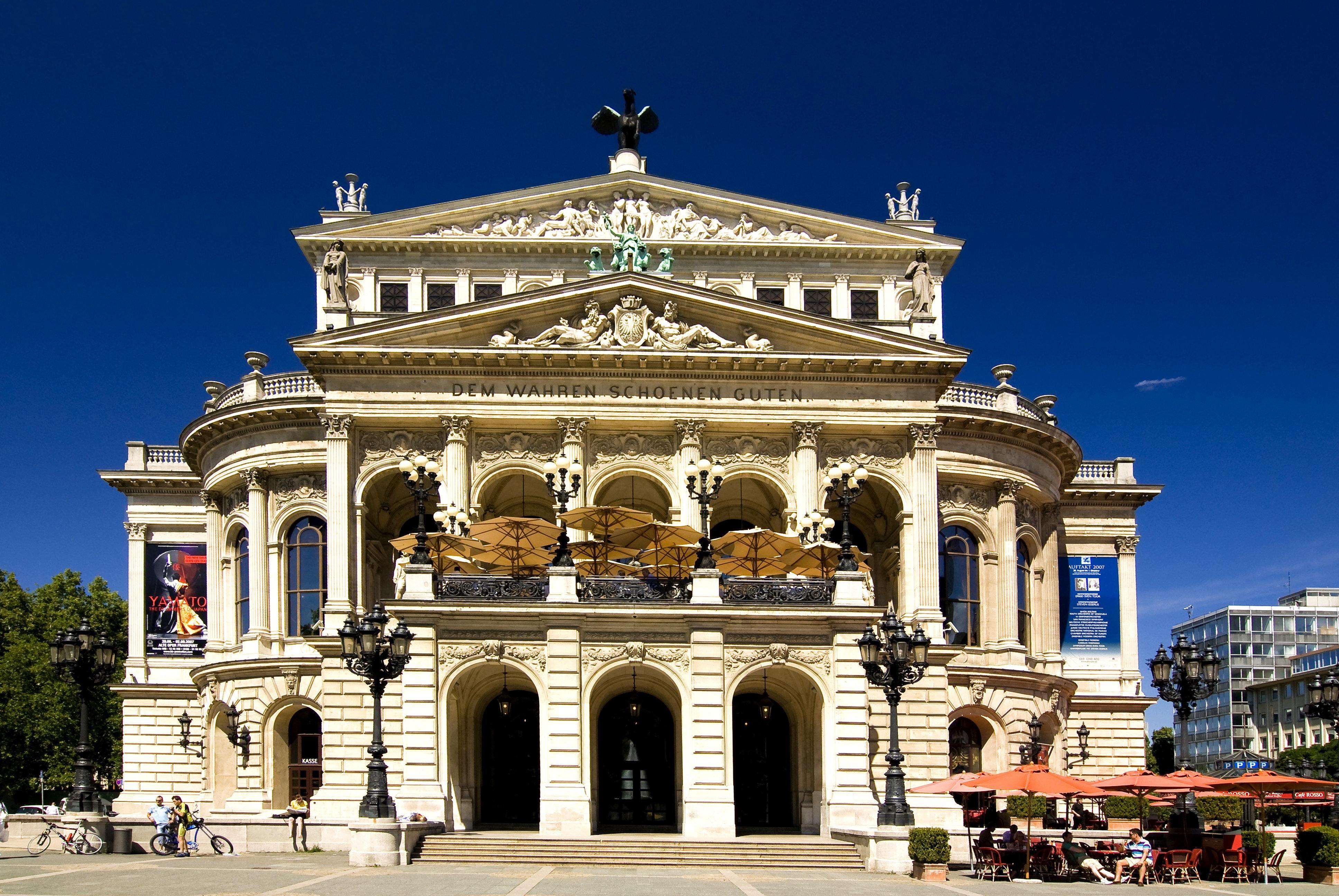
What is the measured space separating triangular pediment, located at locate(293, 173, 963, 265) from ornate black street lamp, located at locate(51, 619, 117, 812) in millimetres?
20978

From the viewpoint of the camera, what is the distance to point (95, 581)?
264ft

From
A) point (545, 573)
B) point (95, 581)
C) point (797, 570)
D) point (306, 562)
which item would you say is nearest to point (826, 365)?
point (797, 570)

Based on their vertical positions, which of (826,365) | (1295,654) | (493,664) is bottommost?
(1295,654)

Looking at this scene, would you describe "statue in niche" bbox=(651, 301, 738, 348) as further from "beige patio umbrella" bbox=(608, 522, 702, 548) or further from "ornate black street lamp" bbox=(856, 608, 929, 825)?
"ornate black street lamp" bbox=(856, 608, 929, 825)

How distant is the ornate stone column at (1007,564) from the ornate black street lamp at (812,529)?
35.3 ft

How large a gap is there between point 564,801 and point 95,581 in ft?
179

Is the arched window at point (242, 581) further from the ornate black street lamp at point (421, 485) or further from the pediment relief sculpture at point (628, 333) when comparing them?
the ornate black street lamp at point (421, 485)

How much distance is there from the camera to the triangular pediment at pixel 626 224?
52.9m

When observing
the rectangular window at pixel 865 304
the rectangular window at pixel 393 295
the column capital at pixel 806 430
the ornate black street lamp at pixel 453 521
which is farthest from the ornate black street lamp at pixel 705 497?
the rectangular window at pixel 393 295

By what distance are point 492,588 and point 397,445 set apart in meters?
11.5

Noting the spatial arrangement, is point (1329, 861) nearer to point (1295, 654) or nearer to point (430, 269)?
point (430, 269)

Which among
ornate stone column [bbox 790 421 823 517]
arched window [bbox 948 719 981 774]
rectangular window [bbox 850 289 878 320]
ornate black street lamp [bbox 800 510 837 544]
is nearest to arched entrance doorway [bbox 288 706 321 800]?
ornate stone column [bbox 790 421 823 517]

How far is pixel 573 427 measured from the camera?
4591 cm

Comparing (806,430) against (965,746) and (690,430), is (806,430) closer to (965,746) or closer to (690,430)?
(690,430)
